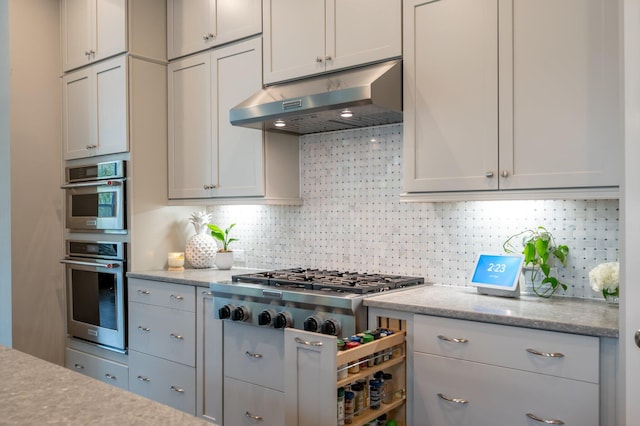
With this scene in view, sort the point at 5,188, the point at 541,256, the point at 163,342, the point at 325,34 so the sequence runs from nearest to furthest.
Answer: the point at 541,256 < the point at 325,34 < the point at 163,342 < the point at 5,188

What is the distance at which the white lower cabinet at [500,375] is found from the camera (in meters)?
1.80

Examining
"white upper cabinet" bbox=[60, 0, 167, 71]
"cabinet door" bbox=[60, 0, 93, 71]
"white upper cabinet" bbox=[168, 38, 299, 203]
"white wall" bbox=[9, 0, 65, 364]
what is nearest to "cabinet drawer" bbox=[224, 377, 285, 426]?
"white upper cabinet" bbox=[168, 38, 299, 203]

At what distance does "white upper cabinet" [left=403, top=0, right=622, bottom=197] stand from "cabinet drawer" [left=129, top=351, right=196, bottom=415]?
1.73 metres

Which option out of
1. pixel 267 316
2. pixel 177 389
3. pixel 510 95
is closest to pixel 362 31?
pixel 510 95

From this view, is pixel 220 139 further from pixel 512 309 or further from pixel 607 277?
pixel 607 277

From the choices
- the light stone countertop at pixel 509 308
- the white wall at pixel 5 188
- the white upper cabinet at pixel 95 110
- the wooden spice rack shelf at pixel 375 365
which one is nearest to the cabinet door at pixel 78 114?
the white upper cabinet at pixel 95 110

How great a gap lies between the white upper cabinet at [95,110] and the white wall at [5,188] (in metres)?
0.38

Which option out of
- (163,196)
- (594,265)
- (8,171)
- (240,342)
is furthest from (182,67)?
(594,265)

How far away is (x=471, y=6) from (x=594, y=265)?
1.23 meters

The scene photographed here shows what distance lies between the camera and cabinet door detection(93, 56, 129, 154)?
3542 mm

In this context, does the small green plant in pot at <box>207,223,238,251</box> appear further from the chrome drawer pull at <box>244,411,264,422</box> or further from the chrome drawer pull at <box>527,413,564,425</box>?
the chrome drawer pull at <box>527,413,564,425</box>

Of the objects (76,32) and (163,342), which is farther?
(76,32)

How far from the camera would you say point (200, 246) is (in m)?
3.61

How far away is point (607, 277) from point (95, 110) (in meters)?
3.29
